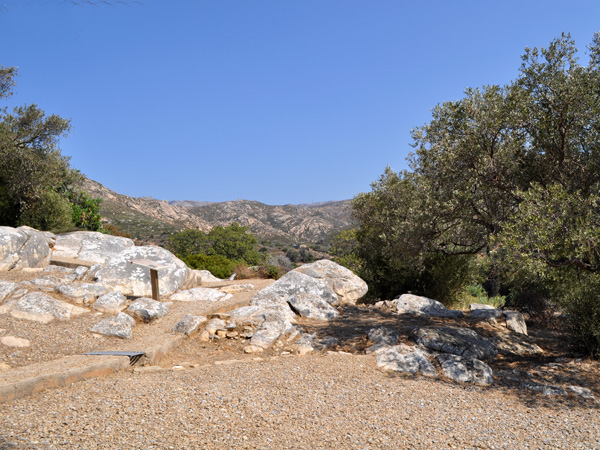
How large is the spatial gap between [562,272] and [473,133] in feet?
11.1

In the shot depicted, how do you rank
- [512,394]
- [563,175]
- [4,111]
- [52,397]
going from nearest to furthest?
[52,397] < [512,394] < [563,175] < [4,111]

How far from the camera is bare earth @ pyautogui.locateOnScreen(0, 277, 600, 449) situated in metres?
4.82

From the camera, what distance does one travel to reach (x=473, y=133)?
30.4 ft

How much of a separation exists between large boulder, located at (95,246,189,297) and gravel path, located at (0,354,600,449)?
6.45 meters

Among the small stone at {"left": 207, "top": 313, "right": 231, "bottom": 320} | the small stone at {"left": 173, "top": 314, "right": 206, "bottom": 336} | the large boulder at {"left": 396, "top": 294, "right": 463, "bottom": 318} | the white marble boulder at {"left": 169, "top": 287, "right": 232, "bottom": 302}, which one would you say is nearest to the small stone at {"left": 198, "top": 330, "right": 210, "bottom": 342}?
the small stone at {"left": 173, "top": 314, "right": 206, "bottom": 336}

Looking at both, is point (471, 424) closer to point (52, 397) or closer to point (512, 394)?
point (512, 394)

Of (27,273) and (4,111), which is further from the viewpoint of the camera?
(4,111)

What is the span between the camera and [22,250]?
1361cm

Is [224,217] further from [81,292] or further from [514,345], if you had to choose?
[514,345]

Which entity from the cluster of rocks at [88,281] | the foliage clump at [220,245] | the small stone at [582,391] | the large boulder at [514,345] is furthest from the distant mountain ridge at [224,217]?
the small stone at [582,391]

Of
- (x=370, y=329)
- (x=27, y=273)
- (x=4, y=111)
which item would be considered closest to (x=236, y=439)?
(x=370, y=329)

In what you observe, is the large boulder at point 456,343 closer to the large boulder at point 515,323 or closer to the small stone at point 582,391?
the small stone at point 582,391

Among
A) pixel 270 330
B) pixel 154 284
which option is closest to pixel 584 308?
pixel 270 330

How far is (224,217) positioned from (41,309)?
75.1 m
